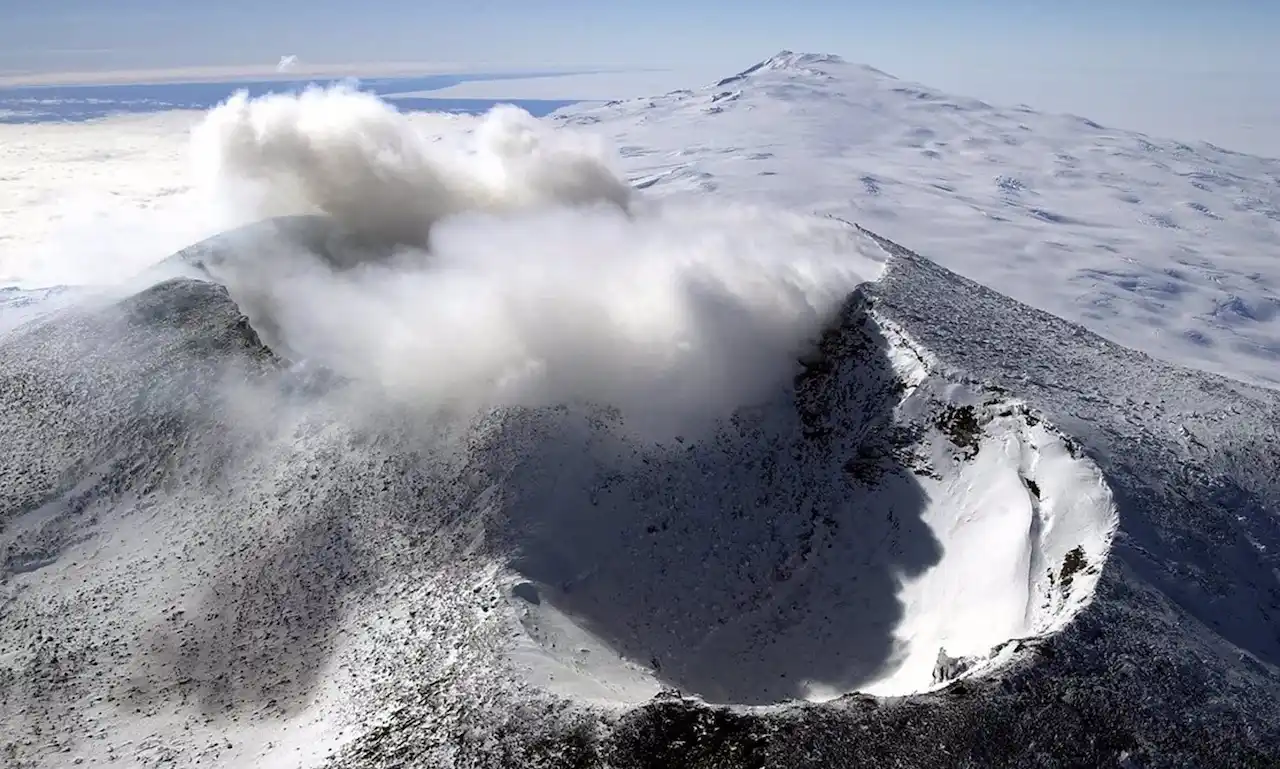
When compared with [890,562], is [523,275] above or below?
above

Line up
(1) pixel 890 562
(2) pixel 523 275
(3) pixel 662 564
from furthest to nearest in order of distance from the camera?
(2) pixel 523 275 < (1) pixel 890 562 < (3) pixel 662 564

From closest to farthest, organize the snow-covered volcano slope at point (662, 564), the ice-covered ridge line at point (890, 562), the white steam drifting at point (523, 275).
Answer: the snow-covered volcano slope at point (662, 564) < the ice-covered ridge line at point (890, 562) < the white steam drifting at point (523, 275)

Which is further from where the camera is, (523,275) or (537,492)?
(523,275)

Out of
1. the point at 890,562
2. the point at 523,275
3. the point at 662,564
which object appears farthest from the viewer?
the point at 523,275

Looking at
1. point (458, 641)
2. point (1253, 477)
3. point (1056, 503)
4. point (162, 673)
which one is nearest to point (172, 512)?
point (162, 673)

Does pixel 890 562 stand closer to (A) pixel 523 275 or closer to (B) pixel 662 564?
(B) pixel 662 564

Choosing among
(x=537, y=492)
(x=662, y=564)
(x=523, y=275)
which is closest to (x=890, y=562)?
(x=662, y=564)
